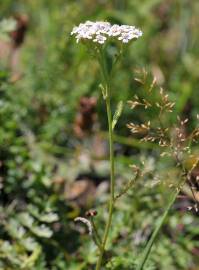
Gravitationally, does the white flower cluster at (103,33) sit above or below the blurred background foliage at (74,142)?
above

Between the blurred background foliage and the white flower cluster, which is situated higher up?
the white flower cluster

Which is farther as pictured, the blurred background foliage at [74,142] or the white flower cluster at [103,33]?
the blurred background foliage at [74,142]

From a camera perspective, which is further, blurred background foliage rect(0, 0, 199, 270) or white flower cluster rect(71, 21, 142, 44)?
blurred background foliage rect(0, 0, 199, 270)

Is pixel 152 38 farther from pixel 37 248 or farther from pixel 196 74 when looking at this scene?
pixel 37 248

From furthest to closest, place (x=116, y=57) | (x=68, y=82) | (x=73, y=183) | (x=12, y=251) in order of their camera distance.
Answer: (x=68, y=82) → (x=73, y=183) → (x=12, y=251) → (x=116, y=57)

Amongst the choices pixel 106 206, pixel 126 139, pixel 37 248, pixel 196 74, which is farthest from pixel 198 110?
pixel 37 248
